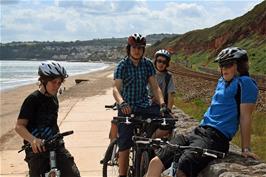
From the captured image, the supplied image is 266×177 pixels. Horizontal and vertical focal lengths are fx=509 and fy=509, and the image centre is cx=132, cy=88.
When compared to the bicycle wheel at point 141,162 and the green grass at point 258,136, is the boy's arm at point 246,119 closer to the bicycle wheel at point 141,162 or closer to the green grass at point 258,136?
the bicycle wheel at point 141,162

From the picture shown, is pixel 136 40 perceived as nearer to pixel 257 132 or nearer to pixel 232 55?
pixel 232 55

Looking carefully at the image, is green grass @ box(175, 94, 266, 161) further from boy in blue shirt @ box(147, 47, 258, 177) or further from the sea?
the sea

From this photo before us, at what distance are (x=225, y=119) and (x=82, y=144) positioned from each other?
241 inches

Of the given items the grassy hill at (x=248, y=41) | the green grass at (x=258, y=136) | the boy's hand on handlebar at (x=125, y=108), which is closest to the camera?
the boy's hand on handlebar at (x=125, y=108)

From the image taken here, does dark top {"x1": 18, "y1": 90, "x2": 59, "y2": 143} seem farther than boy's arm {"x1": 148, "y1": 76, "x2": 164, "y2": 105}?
No

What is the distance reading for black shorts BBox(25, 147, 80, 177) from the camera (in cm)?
435

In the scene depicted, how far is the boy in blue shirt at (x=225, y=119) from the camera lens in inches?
170

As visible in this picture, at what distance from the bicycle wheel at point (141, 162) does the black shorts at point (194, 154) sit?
0.91 m

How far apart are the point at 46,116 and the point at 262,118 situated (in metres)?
8.01

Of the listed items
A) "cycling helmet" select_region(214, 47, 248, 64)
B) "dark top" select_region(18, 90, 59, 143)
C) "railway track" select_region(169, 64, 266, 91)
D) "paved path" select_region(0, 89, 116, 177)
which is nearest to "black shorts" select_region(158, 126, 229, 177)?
"cycling helmet" select_region(214, 47, 248, 64)

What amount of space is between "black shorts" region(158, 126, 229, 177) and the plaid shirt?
132cm

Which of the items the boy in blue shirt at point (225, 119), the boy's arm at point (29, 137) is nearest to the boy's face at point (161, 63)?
the boy in blue shirt at point (225, 119)

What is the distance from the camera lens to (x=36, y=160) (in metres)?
4.34

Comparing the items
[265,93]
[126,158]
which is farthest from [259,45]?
[126,158]
